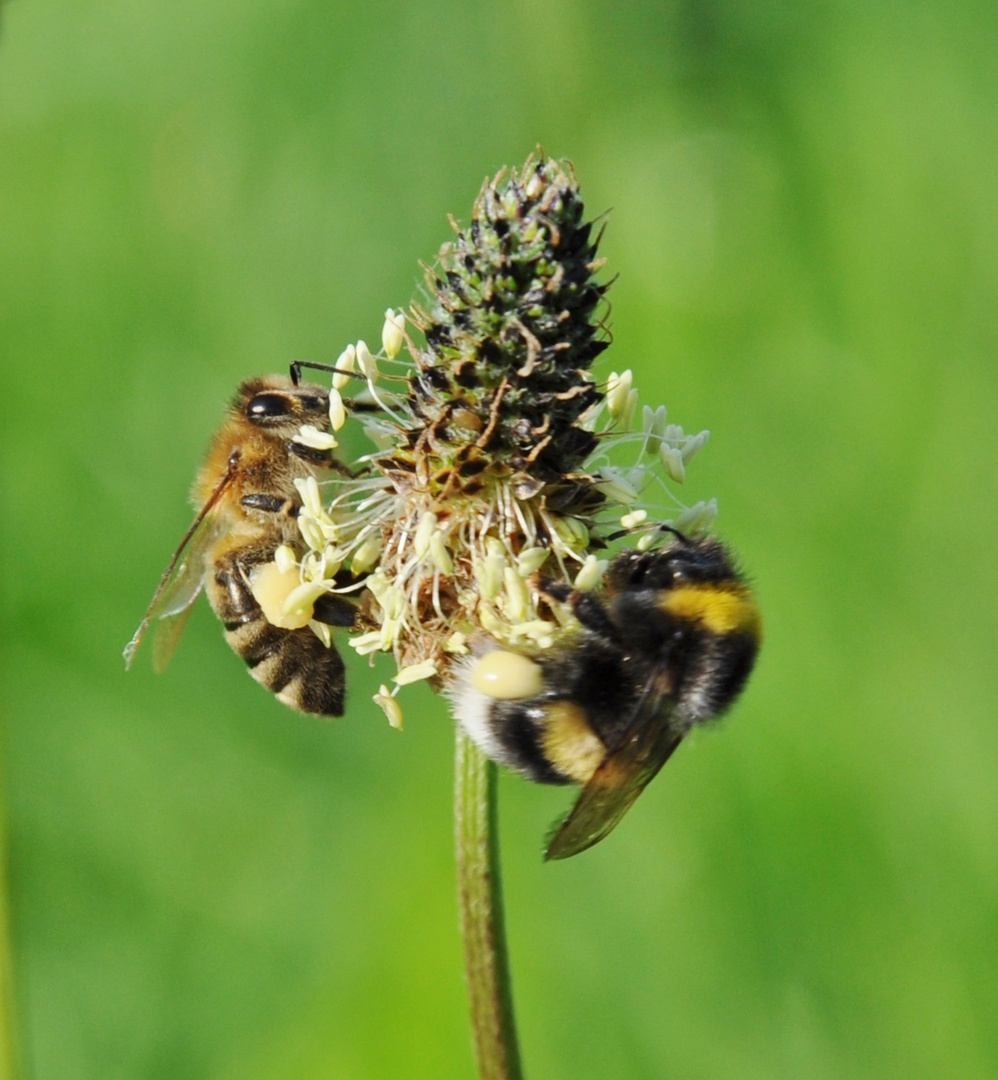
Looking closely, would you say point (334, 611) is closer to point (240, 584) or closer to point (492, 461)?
point (240, 584)

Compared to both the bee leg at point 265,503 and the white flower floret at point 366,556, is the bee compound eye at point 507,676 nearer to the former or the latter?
the white flower floret at point 366,556

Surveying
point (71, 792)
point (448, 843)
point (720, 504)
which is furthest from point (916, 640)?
point (71, 792)

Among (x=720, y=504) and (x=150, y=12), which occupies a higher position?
(x=150, y=12)

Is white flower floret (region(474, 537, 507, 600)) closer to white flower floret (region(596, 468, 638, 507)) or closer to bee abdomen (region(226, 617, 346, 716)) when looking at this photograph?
white flower floret (region(596, 468, 638, 507))

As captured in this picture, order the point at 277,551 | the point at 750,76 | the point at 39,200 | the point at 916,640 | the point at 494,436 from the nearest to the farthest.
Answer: the point at 494,436 → the point at 277,551 → the point at 916,640 → the point at 750,76 → the point at 39,200

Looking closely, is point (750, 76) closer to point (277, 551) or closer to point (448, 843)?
point (448, 843)

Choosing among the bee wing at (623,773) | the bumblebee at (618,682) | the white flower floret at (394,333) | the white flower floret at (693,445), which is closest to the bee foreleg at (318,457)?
the white flower floret at (394,333)

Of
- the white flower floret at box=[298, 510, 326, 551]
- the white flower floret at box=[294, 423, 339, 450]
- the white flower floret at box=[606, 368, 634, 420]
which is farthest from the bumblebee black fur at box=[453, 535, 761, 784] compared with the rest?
the white flower floret at box=[294, 423, 339, 450]
